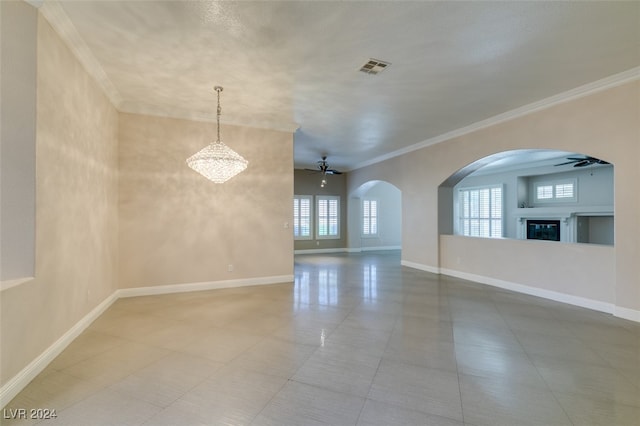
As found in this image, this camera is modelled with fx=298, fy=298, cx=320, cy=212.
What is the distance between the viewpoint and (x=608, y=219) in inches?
325

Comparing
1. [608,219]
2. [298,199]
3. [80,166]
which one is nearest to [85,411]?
[80,166]

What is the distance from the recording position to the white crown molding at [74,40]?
256 cm

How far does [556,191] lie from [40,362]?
11.8m

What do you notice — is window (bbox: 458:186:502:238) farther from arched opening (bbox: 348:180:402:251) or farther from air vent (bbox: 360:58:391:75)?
air vent (bbox: 360:58:391:75)

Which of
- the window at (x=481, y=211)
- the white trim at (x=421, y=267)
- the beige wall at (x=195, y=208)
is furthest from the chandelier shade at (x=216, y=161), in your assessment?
the window at (x=481, y=211)

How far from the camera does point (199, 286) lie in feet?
17.5

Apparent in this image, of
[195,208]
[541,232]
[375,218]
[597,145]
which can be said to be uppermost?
[597,145]

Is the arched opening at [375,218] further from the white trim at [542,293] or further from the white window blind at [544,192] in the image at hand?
the white trim at [542,293]

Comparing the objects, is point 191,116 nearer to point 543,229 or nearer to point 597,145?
point 597,145

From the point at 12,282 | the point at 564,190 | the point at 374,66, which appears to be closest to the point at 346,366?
the point at 12,282

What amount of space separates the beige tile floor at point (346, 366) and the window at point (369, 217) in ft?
23.8

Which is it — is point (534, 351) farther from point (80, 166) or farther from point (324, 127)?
point (80, 166)

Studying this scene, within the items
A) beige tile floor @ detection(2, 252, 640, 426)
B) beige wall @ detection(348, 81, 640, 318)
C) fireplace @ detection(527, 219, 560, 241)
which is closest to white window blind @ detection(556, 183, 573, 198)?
fireplace @ detection(527, 219, 560, 241)

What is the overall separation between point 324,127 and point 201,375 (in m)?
4.71
